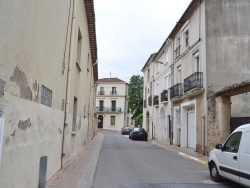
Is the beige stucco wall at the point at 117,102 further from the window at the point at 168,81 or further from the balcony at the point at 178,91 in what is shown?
the balcony at the point at 178,91

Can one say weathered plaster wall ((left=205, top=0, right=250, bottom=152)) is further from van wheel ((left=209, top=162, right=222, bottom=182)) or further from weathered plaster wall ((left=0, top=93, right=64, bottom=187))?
weathered plaster wall ((left=0, top=93, right=64, bottom=187))

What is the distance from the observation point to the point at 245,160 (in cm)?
744

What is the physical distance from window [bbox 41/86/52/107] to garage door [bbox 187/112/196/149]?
13.9 metres

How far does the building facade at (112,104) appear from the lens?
69250 mm

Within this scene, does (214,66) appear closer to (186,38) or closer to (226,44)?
(226,44)

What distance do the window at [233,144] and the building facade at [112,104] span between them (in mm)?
60121

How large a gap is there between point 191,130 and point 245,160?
13.6 metres

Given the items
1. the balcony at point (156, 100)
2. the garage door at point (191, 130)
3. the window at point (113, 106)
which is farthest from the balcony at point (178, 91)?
the window at point (113, 106)

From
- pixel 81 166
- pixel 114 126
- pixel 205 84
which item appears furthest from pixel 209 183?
pixel 114 126

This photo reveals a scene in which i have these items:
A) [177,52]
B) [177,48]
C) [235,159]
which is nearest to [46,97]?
[235,159]

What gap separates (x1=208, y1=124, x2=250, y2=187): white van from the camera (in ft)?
24.5

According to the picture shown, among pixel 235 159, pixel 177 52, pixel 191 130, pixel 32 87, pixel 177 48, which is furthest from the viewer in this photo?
pixel 177 52

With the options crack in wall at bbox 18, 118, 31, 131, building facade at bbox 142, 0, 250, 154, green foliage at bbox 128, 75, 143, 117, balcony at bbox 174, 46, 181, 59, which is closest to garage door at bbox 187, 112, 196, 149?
building facade at bbox 142, 0, 250, 154

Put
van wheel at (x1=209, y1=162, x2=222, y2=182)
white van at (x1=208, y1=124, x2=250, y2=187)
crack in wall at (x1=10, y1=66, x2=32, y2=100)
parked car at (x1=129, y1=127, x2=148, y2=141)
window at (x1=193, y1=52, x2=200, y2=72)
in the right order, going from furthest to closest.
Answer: parked car at (x1=129, y1=127, x2=148, y2=141), window at (x1=193, y1=52, x2=200, y2=72), van wheel at (x1=209, y1=162, x2=222, y2=182), white van at (x1=208, y1=124, x2=250, y2=187), crack in wall at (x1=10, y1=66, x2=32, y2=100)
